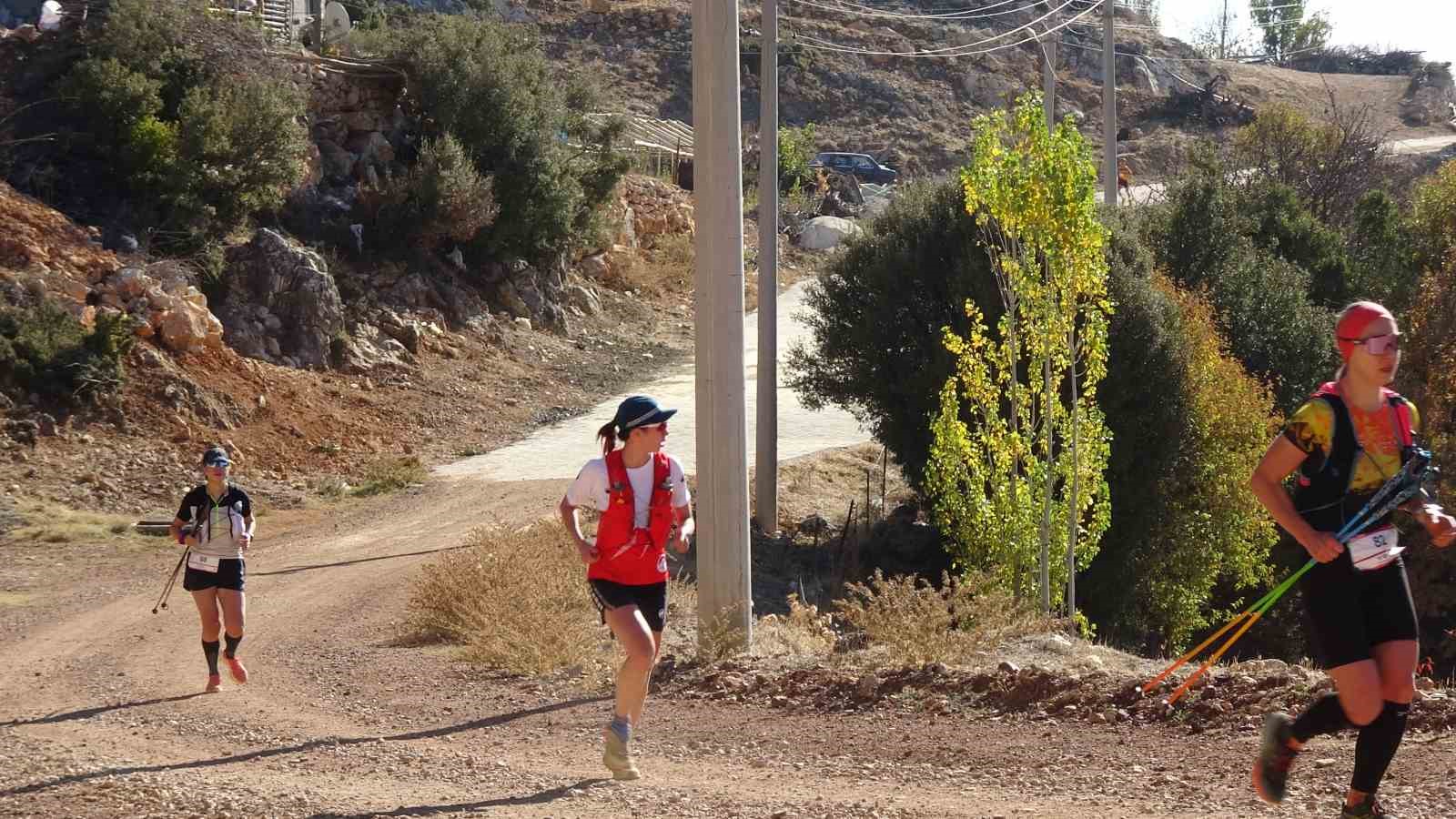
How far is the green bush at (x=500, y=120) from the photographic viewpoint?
28.3m

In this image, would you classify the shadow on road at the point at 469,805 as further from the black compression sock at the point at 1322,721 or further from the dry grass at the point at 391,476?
the dry grass at the point at 391,476

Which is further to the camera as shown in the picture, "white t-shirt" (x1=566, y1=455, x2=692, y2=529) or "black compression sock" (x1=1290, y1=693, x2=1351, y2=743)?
"white t-shirt" (x1=566, y1=455, x2=692, y2=529)

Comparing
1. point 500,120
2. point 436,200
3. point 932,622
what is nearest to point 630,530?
point 932,622

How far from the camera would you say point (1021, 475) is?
1368 centimetres

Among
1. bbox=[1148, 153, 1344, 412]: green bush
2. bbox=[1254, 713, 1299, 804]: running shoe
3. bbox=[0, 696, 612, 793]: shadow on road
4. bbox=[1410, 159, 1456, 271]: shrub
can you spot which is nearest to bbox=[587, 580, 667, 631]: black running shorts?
bbox=[0, 696, 612, 793]: shadow on road

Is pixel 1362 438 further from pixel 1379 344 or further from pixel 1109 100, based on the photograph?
pixel 1109 100

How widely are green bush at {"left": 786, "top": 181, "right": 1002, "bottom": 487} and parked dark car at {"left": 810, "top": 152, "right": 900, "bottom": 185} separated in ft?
113

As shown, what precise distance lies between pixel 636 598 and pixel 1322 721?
2.70 meters

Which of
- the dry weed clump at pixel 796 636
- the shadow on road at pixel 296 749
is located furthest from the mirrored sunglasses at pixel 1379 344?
the dry weed clump at pixel 796 636

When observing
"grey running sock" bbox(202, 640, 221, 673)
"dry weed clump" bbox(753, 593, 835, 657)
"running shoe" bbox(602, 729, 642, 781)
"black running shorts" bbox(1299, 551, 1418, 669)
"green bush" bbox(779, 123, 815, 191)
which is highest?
"green bush" bbox(779, 123, 815, 191)

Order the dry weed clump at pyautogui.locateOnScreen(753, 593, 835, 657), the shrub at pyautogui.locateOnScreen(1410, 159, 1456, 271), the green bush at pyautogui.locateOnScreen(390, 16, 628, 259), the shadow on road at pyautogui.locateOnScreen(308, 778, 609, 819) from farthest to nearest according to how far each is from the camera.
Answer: the green bush at pyautogui.locateOnScreen(390, 16, 628, 259) → the shrub at pyautogui.locateOnScreen(1410, 159, 1456, 271) → the dry weed clump at pyautogui.locateOnScreen(753, 593, 835, 657) → the shadow on road at pyautogui.locateOnScreen(308, 778, 609, 819)

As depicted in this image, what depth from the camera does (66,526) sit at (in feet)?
54.1

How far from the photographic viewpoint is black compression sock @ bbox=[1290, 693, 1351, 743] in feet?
16.1

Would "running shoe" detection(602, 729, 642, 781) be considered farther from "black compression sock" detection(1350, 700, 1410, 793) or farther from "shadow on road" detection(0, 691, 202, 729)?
"shadow on road" detection(0, 691, 202, 729)
